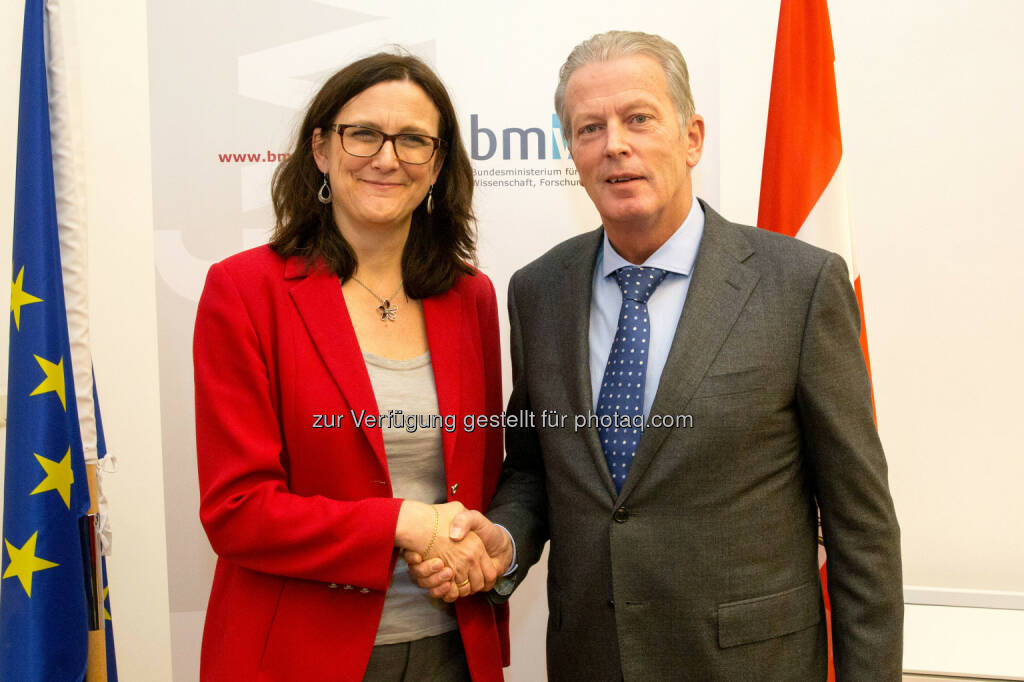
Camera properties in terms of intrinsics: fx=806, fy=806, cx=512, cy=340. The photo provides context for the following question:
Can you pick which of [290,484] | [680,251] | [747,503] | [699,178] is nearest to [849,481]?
[747,503]

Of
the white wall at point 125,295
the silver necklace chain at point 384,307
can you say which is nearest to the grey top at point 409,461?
the silver necklace chain at point 384,307

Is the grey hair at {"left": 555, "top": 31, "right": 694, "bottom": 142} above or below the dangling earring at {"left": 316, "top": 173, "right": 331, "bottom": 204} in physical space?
above

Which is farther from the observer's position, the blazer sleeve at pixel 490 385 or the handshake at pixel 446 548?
the blazer sleeve at pixel 490 385

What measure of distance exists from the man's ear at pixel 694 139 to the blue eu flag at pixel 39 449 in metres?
1.73

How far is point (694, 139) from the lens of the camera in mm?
1836

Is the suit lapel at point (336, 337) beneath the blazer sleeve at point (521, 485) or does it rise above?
above

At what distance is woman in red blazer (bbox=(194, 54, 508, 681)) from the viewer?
1646 millimetres

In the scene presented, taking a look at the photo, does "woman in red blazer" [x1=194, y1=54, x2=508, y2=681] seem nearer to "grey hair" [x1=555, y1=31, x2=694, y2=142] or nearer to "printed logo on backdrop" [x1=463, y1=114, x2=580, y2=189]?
"grey hair" [x1=555, y1=31, x2=694, y2=142]

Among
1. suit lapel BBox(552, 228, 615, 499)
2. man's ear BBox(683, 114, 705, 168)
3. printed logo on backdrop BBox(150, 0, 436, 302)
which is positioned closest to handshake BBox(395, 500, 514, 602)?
suit lapel BBox(552, 228, 615, 499)

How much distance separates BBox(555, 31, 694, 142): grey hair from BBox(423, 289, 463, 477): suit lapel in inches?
23.8

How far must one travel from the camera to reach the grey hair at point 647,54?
5.70 ft

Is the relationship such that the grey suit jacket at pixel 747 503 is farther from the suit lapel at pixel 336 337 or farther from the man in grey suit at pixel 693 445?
the suit lapel at pixel 336 337

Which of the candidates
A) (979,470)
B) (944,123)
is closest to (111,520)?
(979,470)

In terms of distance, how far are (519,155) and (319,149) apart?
4.20 ft
